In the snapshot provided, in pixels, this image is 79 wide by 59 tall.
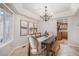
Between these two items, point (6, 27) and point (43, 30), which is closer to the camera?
point (6, 27)

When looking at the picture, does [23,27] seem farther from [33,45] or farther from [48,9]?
[48,9]

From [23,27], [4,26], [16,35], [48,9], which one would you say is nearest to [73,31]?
[48,9]

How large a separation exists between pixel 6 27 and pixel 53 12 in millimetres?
831

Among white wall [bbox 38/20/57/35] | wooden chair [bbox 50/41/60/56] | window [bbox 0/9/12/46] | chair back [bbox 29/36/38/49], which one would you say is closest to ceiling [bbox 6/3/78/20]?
white wall [bbox 38/20/57/35]

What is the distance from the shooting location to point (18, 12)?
70.6 inches

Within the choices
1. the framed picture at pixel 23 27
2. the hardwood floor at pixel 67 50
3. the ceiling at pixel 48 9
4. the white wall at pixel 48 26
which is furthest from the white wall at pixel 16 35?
the hardwood floor at pixel 67 50

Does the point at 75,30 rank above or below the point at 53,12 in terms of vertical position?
below

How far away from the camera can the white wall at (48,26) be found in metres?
1.87

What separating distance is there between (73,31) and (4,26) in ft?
3.81

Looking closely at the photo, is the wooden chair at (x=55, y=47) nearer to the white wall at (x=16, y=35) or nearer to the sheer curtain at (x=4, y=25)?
the white wall at (x=16, y=35)

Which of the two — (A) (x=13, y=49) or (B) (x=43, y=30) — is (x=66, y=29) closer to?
(B) (x=43, y=30)

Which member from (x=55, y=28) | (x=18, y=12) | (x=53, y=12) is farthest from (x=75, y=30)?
(x=18, y=12)

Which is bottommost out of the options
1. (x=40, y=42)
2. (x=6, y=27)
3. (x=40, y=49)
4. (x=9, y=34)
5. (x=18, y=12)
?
(x=40, y=49)

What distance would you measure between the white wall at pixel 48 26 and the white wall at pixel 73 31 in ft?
0.84
